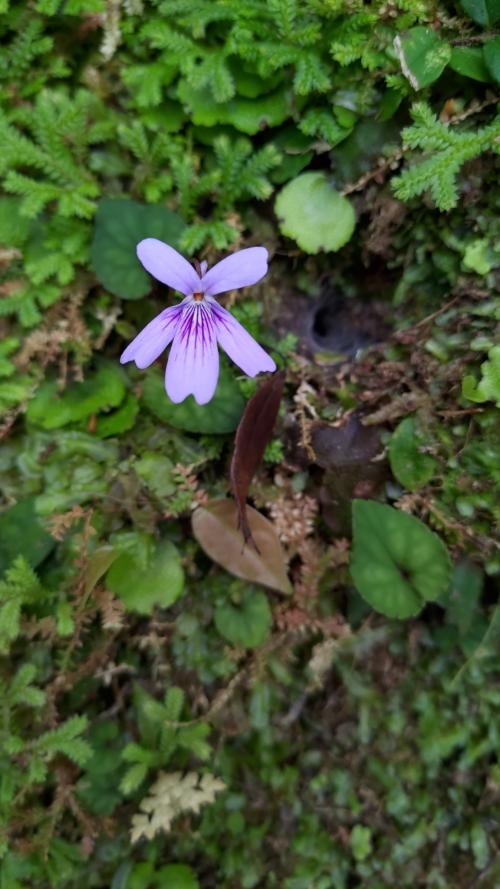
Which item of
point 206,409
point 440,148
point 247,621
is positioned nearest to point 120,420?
point 206,409

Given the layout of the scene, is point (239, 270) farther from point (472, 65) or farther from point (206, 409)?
point (472, 65)

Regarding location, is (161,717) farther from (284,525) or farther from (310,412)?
(310,412)

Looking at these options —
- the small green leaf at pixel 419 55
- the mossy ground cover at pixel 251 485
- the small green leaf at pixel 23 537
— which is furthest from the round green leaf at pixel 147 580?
the small green leaf at pixel 419 55

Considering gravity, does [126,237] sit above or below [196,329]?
above

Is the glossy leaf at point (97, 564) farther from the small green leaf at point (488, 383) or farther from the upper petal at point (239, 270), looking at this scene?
the small green leaf at point (488, 383)

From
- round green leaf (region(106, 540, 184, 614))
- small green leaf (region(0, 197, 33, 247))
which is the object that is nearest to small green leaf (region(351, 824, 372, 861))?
round green leaf (region(106, 540, 184, 614))
